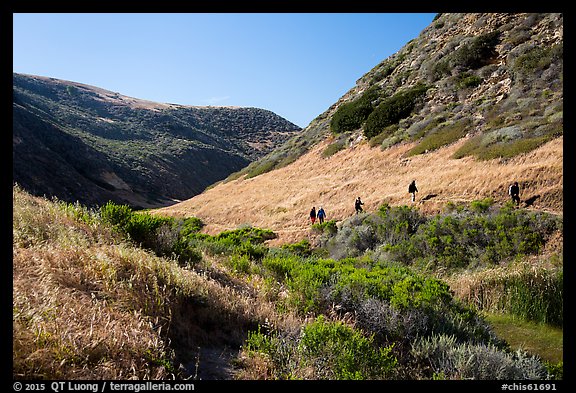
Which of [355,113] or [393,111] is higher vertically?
[355,113]

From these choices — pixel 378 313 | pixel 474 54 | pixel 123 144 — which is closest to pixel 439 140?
pixel 474 54

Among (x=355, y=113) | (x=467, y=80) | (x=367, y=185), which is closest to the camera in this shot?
(x=367, y=185)

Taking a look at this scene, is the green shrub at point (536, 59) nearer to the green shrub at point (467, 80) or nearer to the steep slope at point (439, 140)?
the steep slope at point (439, 140)

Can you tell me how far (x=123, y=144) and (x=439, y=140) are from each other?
6479cm

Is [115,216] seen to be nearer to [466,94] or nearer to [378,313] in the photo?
[378,313]

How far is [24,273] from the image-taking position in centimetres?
374

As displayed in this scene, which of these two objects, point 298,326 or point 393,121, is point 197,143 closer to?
point 393,121

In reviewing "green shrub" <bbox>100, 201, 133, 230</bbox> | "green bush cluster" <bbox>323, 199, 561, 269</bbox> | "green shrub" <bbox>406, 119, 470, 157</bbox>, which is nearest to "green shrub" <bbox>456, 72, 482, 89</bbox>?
"green shrub" <bbox>406, 119, 470, 157</bbox>

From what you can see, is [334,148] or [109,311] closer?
[109,311]

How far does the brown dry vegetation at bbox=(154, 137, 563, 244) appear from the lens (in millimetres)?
15539

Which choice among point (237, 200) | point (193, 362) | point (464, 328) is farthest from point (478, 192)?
point (237, 200)

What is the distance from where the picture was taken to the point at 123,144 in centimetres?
7169

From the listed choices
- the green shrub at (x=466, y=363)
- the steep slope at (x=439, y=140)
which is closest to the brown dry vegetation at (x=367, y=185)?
the steep slope at (x=439, y=140)
